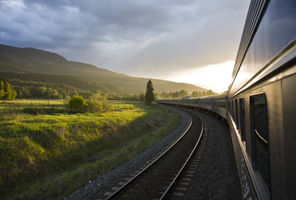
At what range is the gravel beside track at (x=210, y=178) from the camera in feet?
19.1

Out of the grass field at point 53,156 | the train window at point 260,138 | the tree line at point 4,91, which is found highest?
the tree line at point 4,91

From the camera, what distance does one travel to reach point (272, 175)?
1.83 metres

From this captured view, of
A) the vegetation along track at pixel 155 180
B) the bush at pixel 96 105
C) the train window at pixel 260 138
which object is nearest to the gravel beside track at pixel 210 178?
the vegetation along track at pixel 155 180

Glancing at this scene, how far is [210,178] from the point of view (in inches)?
274

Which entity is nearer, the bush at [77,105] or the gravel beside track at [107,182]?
the gravel beside track at [107,182]

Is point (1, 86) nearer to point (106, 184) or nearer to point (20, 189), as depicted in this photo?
point (20, 189)

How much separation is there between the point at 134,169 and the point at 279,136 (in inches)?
300

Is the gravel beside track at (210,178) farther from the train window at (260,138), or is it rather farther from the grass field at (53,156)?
the grass field at (53,156)

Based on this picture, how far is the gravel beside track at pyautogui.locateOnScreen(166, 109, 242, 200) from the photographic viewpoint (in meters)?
5.81

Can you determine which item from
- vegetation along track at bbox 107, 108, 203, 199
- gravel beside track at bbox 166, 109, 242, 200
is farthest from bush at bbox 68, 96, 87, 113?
gravel beside track at bbox 166, 109, 242, 200

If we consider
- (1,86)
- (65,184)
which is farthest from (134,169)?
(1,86)

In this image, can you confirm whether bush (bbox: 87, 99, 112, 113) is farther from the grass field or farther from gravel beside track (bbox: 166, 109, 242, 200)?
gravel beside track (bbox: 166, 109, 242, 200)

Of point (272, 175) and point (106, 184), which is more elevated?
point (272, 175)

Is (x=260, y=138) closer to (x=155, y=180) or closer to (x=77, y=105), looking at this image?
(x=155, y=180)
